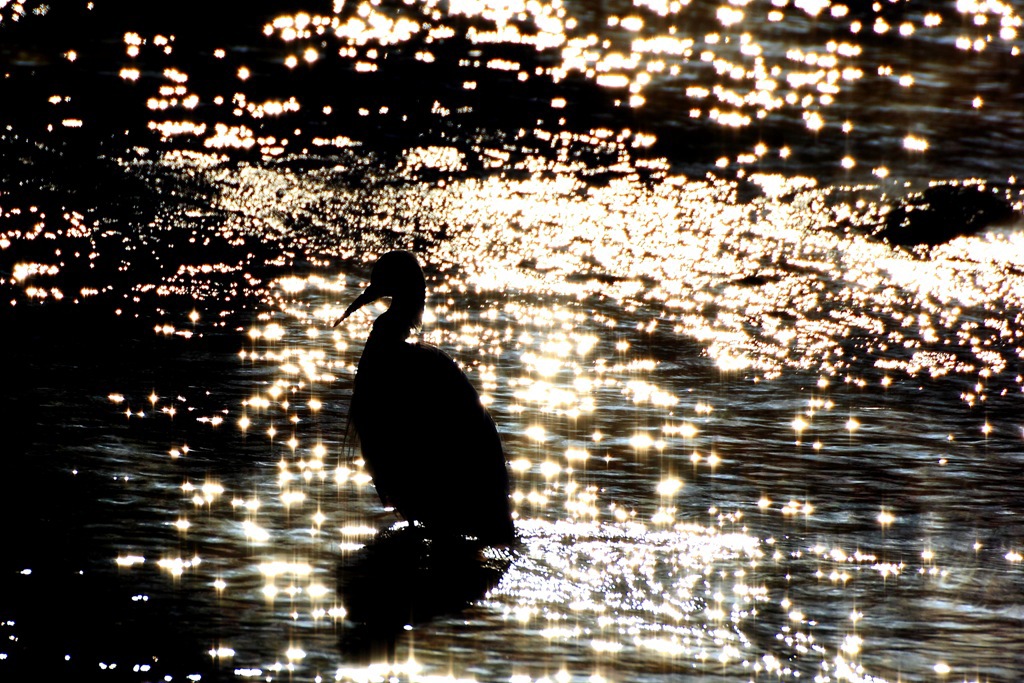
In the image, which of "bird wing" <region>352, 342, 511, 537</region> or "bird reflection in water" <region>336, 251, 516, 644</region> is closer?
"bird reflection in water" <region>336, 251, 516, 644</region>

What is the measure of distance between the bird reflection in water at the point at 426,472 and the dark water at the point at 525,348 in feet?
0.19

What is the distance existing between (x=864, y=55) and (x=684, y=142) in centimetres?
534

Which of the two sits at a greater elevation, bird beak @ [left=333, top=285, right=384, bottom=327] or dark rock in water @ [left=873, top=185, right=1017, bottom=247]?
dark rock in water @ [left=873, top=185, right=1017, bottom=247]

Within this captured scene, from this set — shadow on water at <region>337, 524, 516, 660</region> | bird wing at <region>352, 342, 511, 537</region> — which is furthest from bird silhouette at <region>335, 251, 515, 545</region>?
shadow on water at <region>337, 524, 516, 660</region>

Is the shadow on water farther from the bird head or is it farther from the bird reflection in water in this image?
the bird head

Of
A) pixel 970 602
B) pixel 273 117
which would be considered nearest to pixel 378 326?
pixel 970 602

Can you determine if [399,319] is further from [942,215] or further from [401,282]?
[942,215]

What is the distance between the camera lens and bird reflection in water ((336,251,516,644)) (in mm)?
6238

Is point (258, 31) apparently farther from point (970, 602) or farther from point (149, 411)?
point (970, 602)

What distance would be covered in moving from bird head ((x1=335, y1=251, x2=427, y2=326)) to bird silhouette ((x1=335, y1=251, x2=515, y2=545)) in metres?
0.14

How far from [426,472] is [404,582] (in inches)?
24.9

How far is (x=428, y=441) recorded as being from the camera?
669 cm

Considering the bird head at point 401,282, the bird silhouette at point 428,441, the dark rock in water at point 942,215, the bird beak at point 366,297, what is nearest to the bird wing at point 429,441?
the bird silhouette at point 428,441

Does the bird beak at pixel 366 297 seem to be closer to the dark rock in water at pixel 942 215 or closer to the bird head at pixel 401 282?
the bird head at pixel 401 282
